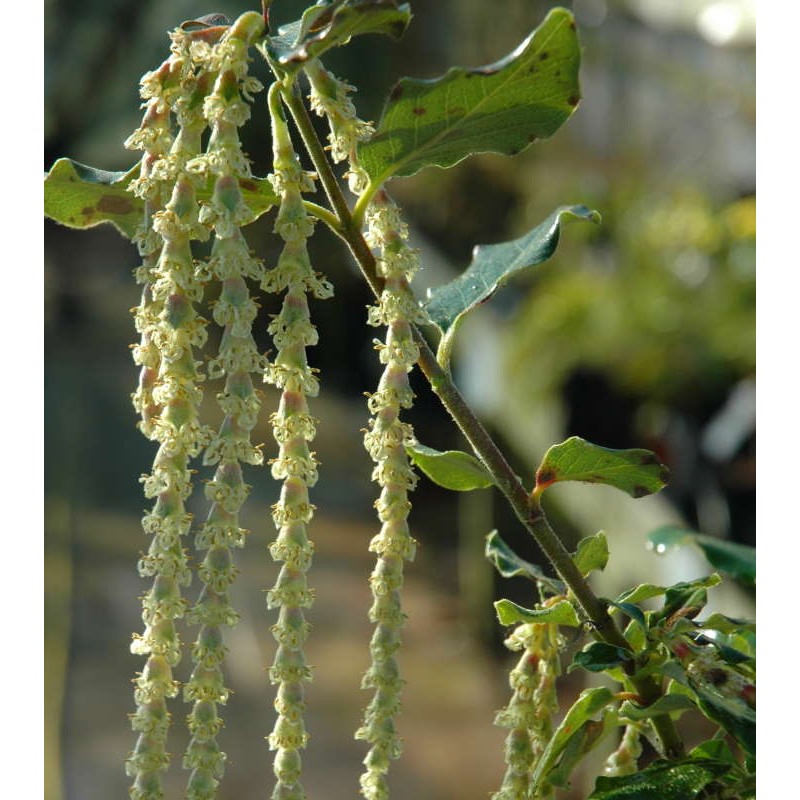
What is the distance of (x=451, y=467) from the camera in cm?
43

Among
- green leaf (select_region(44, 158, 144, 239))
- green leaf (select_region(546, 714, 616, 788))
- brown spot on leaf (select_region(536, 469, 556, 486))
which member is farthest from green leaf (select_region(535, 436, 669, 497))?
green leaf (select_region(44, 158, 144, 239))

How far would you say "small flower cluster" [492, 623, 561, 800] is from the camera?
43 cm

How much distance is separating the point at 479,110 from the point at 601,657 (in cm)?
22

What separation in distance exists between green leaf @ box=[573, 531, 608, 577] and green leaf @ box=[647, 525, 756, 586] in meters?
0.11

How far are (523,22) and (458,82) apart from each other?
13.0ft

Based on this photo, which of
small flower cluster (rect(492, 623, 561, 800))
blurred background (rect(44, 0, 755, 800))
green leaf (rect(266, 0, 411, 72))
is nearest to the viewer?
green leaf (rect(266, 0, 411, 72))

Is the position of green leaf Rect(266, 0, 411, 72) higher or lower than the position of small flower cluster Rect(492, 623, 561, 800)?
higher

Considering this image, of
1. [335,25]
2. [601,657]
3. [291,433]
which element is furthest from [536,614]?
[335,25]

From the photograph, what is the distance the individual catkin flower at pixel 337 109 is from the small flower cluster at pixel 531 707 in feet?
0.70

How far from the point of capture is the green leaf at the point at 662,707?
1.38ft

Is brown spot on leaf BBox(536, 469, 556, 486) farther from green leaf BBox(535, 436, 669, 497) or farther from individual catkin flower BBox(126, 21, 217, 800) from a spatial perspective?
individual catkin flower BBox(126, 21, 217, 800)

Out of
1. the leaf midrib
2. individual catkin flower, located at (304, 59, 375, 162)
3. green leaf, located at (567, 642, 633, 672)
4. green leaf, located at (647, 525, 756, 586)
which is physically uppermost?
the leaf midrib
